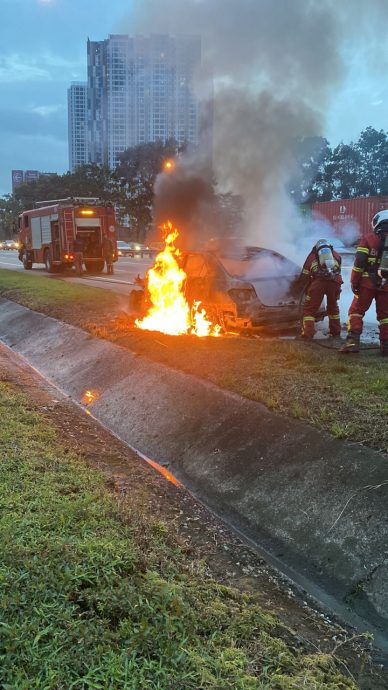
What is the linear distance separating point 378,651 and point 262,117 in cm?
993

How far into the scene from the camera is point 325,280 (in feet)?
26.3

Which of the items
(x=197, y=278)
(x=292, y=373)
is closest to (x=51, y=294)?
(x=197, y=278)

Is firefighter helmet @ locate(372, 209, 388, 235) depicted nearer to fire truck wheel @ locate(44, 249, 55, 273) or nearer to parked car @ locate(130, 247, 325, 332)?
parked car @ locate(130, 247, 325, 332)

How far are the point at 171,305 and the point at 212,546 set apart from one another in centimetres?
577

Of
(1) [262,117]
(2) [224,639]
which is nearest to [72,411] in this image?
(2) [224,639]

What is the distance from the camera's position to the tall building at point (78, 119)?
13.4m

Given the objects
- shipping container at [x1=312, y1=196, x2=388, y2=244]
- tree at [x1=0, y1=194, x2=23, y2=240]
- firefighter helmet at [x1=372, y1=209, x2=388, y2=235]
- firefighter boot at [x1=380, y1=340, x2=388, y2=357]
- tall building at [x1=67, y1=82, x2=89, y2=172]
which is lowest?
firefighter boot at [x1=380, y1=340, x2=388, y2=357]

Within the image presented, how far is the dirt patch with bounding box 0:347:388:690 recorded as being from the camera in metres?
2.75

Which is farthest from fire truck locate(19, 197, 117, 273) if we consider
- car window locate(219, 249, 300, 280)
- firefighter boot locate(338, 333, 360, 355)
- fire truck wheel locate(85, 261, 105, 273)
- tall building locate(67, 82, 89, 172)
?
firefighter boot locate(338, 333, 360, 355)

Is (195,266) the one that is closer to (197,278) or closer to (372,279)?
(197,278)

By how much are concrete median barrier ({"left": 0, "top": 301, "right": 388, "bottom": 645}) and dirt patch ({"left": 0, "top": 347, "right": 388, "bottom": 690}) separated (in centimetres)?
16

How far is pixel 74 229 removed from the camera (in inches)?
851

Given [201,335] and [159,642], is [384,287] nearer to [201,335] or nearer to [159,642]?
[201,335]

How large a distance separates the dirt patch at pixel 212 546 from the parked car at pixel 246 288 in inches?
113
